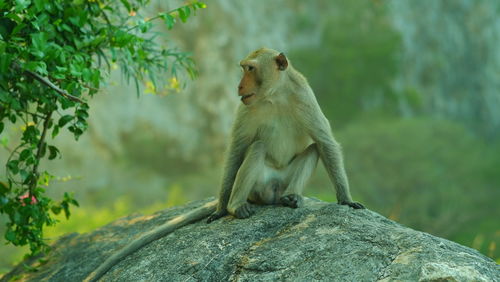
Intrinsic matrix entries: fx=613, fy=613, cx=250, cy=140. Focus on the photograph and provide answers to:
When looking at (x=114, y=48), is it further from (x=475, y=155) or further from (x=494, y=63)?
(x=494, y=63)

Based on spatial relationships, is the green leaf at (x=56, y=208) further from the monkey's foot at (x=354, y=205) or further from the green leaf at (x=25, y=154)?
the monkey's foot at (x=354, y=205)

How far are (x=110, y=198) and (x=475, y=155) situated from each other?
18.1 metres

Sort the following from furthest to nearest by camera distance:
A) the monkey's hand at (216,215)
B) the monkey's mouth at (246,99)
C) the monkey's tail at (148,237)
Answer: the monkey's hand at (216,215)
the monkey's mouth at (246,99)
the monkey's tail at (148,237)

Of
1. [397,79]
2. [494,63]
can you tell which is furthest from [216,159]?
[494,63]

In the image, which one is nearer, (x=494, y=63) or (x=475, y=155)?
(x=475, y=155)

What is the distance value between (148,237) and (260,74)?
1.89 m

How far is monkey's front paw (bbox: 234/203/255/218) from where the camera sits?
228 inches

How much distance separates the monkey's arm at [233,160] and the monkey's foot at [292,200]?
0.55 meters

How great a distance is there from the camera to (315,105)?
598 centimetres

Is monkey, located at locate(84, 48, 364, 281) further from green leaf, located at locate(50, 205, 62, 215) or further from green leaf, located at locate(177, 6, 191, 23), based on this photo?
green leaf, located at locate(50, 205, 62, 215)

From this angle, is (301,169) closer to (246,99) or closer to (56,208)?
(246,99)

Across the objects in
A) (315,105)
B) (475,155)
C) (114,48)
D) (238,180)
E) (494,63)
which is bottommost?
(475,155)

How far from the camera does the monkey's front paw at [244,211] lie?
19.0 ft

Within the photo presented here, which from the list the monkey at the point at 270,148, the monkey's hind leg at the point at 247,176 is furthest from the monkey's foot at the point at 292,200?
the monkey's hind leg at the point at 247,176
